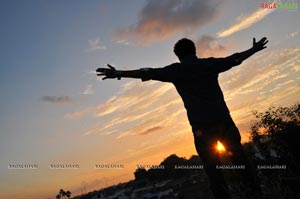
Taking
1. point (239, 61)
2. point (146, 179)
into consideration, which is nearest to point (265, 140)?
point (239, 61)

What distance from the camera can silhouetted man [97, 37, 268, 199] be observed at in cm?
531

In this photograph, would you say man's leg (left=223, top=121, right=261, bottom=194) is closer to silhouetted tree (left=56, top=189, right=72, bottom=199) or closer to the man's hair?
the man's hair

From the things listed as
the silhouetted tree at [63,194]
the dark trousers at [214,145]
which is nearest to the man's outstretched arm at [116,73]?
the dark trousers at [214,145]

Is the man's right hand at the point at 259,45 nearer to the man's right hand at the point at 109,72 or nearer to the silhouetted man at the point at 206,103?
the silhouetted man at the point at 206,103

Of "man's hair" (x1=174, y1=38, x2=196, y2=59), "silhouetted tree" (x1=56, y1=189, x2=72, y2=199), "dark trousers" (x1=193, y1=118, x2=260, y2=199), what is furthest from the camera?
"silhouetted tree" (x1=56, y1=189, x2=72, y2=199)

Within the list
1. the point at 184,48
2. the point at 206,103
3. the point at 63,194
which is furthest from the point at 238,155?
the point at 63,194

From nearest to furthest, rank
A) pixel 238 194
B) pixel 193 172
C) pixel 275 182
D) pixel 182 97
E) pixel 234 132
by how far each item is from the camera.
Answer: pixel 275 182
pixel 238 194
pixel 234 132
pixel 182 97
pixel 193 172

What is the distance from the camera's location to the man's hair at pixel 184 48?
5.80 meters

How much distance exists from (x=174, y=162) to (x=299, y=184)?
135 m

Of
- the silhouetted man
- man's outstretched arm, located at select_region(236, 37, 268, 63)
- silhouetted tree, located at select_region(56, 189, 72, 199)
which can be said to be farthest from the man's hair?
silhouetted tree, located at select_region(56, 189, 72, 199)

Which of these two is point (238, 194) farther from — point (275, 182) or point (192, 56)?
point (192, 56)

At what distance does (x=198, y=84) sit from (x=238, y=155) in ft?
4.18

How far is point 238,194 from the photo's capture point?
4.32 meters

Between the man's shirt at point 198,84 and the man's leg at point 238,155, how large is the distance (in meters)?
0.25
